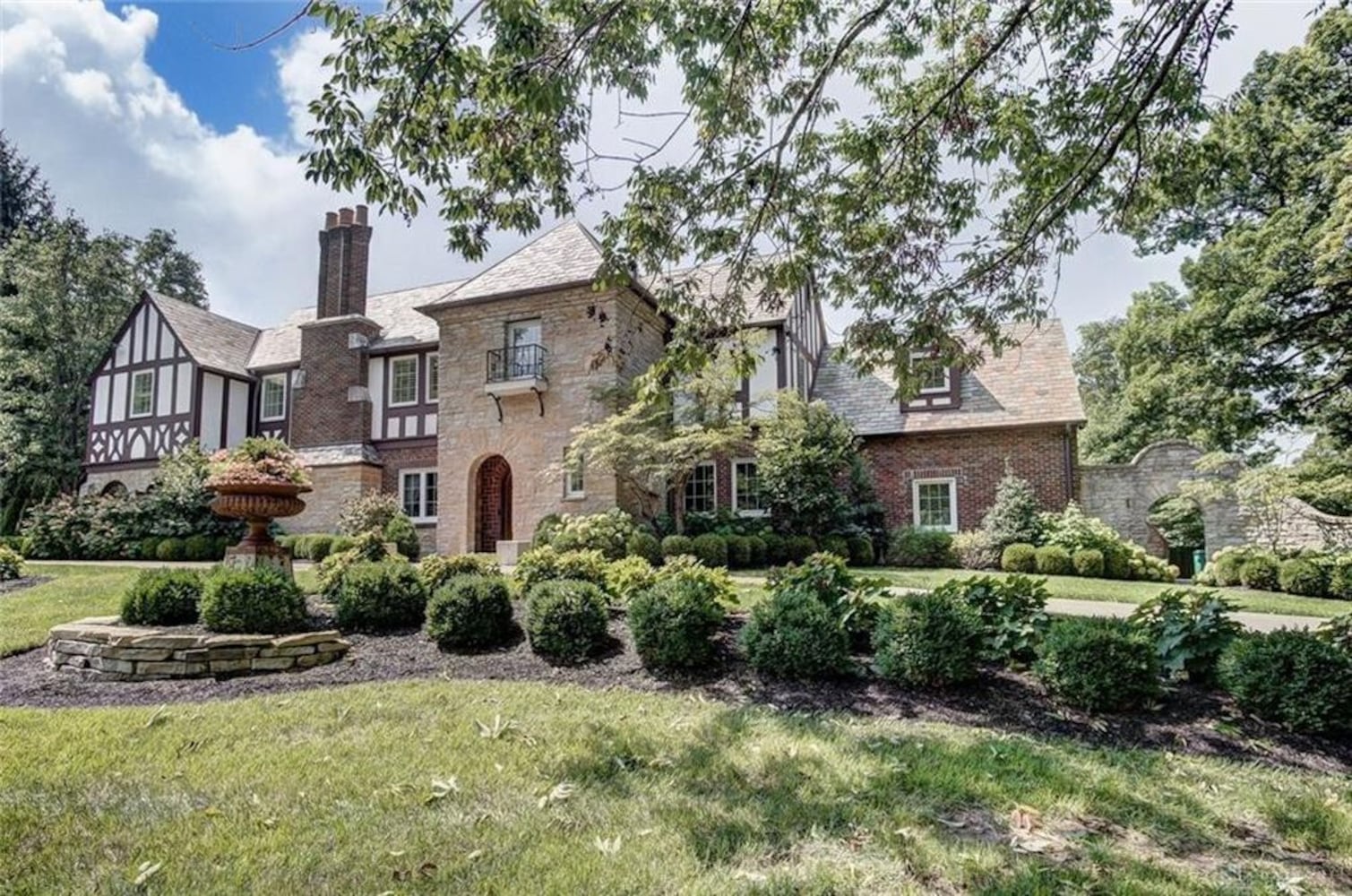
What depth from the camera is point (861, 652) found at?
18.7 ft

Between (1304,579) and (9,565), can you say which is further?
(9,565)

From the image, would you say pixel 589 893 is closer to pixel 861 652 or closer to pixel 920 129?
pixel 861 652

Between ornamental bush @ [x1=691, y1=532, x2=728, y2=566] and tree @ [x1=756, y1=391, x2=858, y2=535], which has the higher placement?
tree @ [x1=756, y1=391, x2=858, y2=535]

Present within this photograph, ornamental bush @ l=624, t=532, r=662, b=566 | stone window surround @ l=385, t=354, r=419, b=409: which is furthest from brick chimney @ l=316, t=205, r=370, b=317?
ornamental bush @ l=624, t=532, r=662, b=566

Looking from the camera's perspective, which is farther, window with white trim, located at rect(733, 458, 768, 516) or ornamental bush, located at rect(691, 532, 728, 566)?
window with white trim, located at rect(733, 458, 768, 516)

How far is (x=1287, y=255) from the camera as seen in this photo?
41.6 ft

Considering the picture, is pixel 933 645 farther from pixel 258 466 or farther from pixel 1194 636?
pixel 258 466

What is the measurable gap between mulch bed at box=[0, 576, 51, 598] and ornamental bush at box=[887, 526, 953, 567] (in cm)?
1422

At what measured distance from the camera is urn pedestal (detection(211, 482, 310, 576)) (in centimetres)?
745

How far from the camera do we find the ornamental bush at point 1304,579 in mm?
10836

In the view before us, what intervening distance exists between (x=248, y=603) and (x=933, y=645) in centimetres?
546

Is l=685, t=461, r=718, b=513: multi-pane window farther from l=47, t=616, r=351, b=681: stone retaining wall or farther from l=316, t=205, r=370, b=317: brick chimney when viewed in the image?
l=47, t=616, r=351, b=681: stone retaining wall

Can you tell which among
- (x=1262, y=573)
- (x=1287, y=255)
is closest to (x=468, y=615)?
(x=1262, y=573)

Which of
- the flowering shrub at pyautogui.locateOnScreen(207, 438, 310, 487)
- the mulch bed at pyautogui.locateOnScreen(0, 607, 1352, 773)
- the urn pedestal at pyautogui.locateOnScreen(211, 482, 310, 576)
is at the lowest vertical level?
the mulch bed at pyautogui.locateOnScreen(0, 607, 1352, 773)
